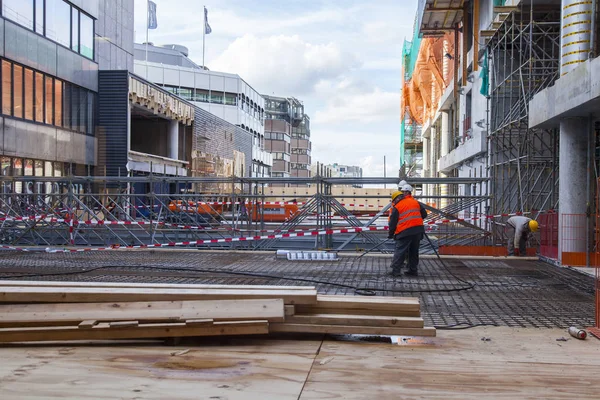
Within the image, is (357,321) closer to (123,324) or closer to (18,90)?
(123,324)

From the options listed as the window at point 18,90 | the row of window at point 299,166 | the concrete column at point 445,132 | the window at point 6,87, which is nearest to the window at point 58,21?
the window at point 18,90

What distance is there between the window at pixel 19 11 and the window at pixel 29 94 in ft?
5.92

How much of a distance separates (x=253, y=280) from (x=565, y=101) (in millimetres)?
7672

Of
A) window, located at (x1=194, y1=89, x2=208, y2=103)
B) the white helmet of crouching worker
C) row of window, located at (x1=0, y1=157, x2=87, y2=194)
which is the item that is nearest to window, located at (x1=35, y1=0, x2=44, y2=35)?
row of window, located at (x1=0, y1=157, x2=87, y2=194)

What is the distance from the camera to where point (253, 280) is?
12188mm

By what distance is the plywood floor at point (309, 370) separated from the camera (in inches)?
206

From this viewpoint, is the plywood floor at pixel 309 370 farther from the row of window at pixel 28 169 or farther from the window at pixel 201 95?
the window at pixel 201 95

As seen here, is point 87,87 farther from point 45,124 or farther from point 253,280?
point 253,280

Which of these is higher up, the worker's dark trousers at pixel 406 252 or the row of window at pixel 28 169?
the row of window at pixel 28 169

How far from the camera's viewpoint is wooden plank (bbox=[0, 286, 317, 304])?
696 cm

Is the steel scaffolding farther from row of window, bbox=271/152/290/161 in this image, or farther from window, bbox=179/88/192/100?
row of window, bbox=271/152/290/161

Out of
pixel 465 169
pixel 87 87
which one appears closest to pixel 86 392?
pixel 87 87

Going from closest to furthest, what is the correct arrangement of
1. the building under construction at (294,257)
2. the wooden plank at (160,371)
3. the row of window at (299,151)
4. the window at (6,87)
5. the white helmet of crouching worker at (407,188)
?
the wooden plank at (160,371), the building under construction at (294,257), the white helmet of crouching worker at (407,188), the window at (6,87), the row of window at (299,151)

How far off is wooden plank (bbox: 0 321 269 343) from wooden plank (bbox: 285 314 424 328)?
520 mm
